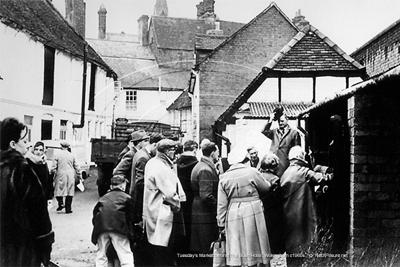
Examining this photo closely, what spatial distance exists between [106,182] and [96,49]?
7.51 ft

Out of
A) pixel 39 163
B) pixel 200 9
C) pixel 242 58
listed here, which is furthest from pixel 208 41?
pixel 39 163

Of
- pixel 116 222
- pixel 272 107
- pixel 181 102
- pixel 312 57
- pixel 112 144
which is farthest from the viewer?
pixel 312 57

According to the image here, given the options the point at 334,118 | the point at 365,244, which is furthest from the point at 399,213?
the point at 334,118

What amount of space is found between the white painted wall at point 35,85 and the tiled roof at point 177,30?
125 cm

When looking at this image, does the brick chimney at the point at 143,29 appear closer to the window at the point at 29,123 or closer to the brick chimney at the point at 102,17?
the brick chimney at the point at 102,17

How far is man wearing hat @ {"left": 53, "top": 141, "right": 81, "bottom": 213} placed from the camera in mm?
5426

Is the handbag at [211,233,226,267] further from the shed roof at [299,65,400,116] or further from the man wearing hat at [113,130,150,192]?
the shed roof at [299,65,400,116]

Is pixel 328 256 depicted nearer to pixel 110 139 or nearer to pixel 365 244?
pixel 365 244

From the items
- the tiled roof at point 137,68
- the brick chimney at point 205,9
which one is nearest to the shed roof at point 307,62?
the tiled roof at point 137,68

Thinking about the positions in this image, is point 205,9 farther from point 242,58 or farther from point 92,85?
point 242,58

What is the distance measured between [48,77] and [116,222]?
2.21m

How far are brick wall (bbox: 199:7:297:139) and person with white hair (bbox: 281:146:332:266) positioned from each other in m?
4.72

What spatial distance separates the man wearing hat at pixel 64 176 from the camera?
5426 mm

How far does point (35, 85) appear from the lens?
521 centimetres
